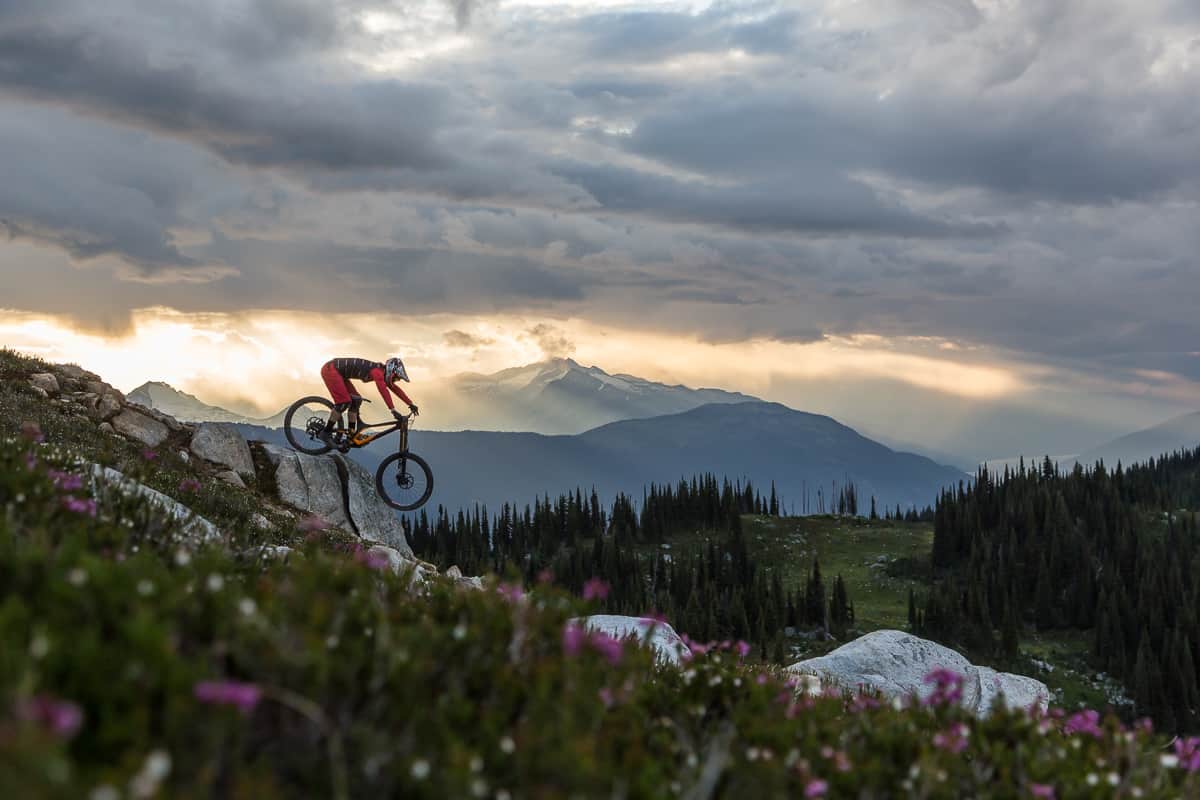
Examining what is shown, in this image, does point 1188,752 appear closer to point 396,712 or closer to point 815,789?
point 815,789

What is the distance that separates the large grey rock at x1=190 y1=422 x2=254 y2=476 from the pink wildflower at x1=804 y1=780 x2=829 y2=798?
3247cm

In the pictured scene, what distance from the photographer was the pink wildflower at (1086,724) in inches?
340

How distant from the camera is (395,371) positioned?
31172mm

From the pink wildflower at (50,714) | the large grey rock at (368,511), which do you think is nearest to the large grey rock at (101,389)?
the large grey rock at (368,511)

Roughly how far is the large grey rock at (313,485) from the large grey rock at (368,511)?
50 centimetres

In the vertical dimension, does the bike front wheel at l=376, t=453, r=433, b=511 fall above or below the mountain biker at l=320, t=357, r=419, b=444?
below

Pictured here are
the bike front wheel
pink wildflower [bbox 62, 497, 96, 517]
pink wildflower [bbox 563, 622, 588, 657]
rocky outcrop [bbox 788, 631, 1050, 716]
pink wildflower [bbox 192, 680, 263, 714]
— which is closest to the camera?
pink wildflower [bbox 192, 680, 263, 714]

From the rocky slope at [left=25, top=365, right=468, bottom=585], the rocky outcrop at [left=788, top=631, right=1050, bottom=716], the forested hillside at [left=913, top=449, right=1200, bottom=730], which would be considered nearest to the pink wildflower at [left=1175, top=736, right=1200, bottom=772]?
the rocky outcrop at [left=788, top=631, right=1050, bottom=716]

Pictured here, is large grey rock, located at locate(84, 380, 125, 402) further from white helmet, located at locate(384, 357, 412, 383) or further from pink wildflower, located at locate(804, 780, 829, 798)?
pink wildflower, located at locate(804, 780, 829, 798)

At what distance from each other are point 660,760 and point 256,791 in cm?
333

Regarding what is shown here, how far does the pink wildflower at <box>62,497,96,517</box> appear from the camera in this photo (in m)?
9.12

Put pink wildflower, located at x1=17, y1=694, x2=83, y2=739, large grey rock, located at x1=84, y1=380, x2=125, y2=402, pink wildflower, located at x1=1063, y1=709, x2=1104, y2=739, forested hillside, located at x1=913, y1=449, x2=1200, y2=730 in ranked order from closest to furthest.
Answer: pink wildflower, located at x1=17, y1=694, x2=83, y2=739 → pink wildflower, located at x1=1063, y1=709, x2=1104, y2=739 → large grey rock, located at x1=84, y1=380, x2=125, y2=402 → forested hillside, located at x1=913, y1=449, x2=1200, y2=730

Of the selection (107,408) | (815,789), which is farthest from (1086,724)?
(107,408)

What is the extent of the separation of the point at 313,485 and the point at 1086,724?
33.1 metres
